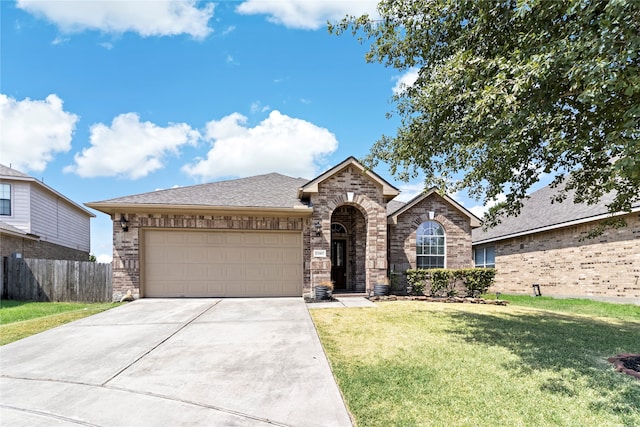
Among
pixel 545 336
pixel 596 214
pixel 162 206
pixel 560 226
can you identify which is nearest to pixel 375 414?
pixel 545 336

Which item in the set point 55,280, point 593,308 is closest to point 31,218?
point 55,280

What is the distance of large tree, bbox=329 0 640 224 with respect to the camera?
4172 mm

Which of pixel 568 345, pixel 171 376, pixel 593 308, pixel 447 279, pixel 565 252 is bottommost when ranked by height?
pixel 593 308

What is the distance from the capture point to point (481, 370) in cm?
499

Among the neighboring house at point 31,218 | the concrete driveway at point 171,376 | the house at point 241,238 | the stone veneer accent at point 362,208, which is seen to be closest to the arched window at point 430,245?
the house at point 241,238

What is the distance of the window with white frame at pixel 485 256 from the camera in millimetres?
19797

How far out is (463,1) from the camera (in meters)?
5.35

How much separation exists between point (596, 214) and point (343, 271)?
9.76m

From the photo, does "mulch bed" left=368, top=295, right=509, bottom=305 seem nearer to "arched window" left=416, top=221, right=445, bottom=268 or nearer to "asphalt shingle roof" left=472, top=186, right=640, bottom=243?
"arched window" left=416, top=221, right=445, bottom=268

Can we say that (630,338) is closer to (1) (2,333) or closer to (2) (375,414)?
(2) (375,414)

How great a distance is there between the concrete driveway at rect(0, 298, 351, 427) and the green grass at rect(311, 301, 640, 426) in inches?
19.9

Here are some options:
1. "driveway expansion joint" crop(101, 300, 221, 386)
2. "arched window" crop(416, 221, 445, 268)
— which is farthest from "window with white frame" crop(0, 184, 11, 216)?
"arched window" crop(416, 221, 445, 268)

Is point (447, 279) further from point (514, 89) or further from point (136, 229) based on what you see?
point (136, 229)

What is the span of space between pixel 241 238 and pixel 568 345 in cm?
977
